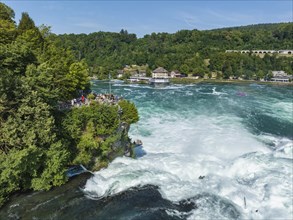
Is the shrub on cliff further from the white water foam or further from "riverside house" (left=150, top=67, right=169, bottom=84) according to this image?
"riverside house" (left=150, top=67, right=169, bottom=84)

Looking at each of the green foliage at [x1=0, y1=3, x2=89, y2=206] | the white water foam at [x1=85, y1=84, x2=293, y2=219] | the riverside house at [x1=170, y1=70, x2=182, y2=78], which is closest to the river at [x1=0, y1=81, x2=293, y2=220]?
the white water foam at [x1=85, y1=84, x2=293, y2=219]

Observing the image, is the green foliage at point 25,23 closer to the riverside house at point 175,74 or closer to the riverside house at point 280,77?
the riverside house at point 175,74

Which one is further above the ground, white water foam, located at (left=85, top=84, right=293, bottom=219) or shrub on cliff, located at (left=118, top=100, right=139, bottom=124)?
shrub on cliff, located at (left=118, top=100, right=139, bottom=124)

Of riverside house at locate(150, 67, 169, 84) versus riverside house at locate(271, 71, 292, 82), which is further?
riverside house at locate(271, 71, 292, 82)

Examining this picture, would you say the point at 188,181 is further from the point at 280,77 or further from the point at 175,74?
the point at 175,74

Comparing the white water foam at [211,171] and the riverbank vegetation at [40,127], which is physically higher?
the riverbank vegetation at [40,127]

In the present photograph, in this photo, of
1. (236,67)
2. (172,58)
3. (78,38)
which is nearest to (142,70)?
(172,58)

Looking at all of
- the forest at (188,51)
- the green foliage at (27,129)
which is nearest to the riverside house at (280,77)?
the forest at (188,51)

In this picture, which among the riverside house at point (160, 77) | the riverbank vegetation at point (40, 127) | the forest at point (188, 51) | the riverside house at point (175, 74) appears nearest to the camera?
the riverbank vegetation at point (40, 127)
